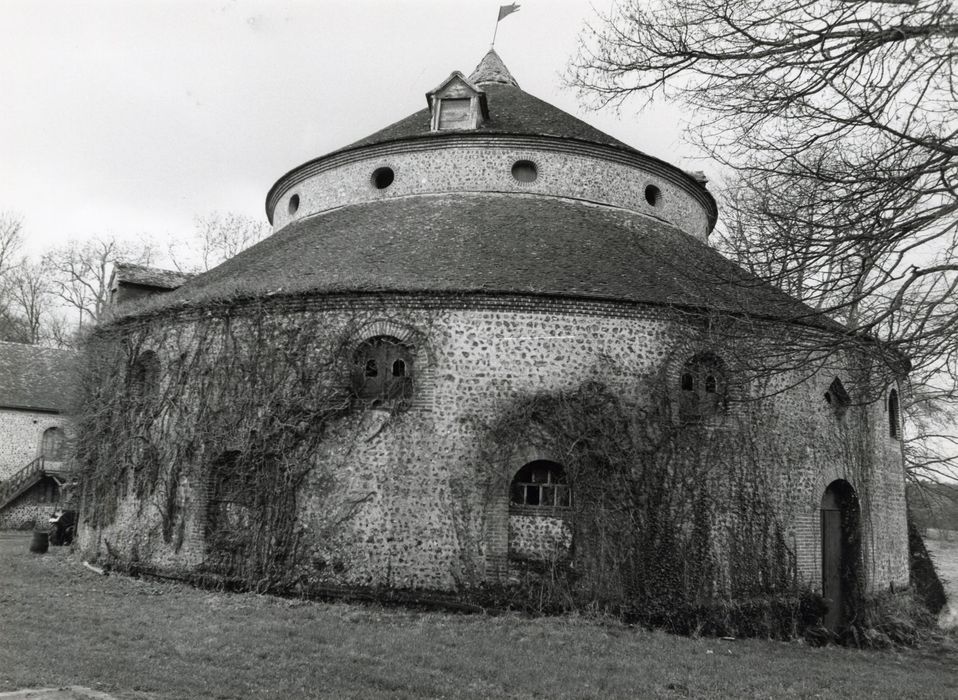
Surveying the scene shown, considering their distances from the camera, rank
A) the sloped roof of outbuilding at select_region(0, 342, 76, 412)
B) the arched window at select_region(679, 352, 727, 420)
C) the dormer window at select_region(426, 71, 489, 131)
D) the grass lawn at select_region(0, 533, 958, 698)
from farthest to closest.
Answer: the sloped roof of outbuilding at select_region(0, 342, 76, 412) → the dormer window at select_region(426, 71, 489, 131) → the arched window at select_region(679, 352, 727, 420) → the grass lawn at select_region(0, 533, 958, 698)

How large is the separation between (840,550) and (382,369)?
9.80 m

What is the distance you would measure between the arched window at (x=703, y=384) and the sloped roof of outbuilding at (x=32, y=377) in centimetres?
2561

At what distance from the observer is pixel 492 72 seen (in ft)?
82.4

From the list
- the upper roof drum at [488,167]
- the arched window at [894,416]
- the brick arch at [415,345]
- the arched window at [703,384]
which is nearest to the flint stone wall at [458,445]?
the brick arch at [415,345]

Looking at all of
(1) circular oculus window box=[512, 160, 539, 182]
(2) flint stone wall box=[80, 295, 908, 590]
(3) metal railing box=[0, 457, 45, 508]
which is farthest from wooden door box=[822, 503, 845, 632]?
(3) metal railing box=[0, 457, 45, 508]

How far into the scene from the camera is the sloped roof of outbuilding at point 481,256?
14.4m

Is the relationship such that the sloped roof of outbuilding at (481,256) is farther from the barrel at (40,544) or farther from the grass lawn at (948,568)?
the grass lawn at (948,568)

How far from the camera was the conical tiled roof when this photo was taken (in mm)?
24891

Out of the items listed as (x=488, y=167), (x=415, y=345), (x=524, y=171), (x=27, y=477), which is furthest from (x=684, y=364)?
(x=27, y=477)

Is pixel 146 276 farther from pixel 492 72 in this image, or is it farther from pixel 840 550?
pixel 840 550

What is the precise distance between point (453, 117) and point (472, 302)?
24.4 feet

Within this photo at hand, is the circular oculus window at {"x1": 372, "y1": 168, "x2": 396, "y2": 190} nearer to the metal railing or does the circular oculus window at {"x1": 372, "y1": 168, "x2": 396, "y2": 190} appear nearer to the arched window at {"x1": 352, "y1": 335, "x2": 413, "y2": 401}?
the arched window at {"x1": 352, "y1": 335, "x2": 413, "y2": 401}

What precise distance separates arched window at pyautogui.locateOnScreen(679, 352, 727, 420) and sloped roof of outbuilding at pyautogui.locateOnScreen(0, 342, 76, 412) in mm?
25609

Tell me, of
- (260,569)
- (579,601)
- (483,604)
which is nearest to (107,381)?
(260,569)
